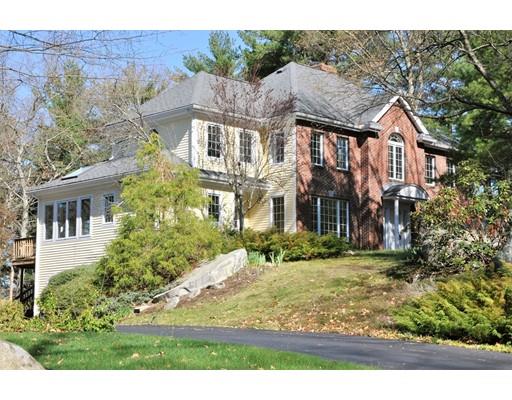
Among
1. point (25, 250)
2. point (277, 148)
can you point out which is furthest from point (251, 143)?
point (25, 250)

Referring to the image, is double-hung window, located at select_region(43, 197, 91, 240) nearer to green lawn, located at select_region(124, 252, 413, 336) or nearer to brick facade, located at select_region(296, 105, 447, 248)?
brick facade, located at select_region(296, 105, 447, 248)

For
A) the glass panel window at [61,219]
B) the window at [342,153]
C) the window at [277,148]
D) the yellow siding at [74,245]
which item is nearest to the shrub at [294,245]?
the window at [277,148]

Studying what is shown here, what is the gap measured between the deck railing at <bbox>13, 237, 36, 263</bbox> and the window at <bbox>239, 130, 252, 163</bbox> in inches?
362

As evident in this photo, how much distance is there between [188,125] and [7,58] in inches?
607

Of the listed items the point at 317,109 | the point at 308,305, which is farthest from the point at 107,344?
the point at 317,109

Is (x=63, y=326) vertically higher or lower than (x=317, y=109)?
lower

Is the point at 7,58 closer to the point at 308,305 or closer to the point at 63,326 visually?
the point at 63,326

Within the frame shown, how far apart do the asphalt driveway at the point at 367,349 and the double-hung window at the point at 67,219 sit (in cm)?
1353

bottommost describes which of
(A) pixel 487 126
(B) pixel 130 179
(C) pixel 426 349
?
(C) pixel 426 349

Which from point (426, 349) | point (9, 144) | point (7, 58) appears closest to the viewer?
point (7, 58)

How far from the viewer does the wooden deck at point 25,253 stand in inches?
1133

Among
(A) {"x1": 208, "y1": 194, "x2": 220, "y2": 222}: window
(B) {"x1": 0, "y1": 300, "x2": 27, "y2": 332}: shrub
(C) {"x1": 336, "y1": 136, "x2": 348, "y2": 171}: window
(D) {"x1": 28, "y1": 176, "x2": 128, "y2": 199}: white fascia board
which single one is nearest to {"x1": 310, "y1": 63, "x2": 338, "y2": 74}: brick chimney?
(C) {"x1": 336, "y1": 136, "x2": 348, "y2": 171}: window

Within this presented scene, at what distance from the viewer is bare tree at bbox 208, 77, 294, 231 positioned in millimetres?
24938

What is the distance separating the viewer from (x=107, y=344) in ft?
33.1
